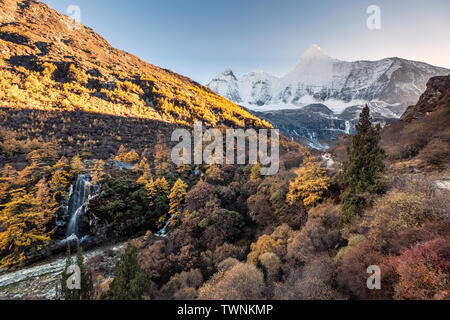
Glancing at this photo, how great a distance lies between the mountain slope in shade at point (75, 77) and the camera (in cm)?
4531

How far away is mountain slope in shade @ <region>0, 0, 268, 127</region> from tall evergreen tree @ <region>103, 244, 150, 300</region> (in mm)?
50209

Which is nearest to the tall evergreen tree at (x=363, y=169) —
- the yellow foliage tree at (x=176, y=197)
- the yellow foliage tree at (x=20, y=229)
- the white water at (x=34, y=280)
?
the yellow foliage tree at (x=176, y=197)

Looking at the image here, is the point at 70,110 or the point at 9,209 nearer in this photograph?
the point at 9,209

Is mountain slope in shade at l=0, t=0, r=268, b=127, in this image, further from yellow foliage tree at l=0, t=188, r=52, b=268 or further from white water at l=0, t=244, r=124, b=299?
white water at l=0, t=244, r=124, b=299

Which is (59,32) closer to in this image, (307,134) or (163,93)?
(163,93)

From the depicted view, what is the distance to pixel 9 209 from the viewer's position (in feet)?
55.1

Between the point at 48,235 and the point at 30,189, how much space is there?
5.65 m

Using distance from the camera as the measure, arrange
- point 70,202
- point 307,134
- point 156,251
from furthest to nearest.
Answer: point 307,134
point 70,202
point 156,251

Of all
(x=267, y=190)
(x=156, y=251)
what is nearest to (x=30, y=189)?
(x=156, y=251)

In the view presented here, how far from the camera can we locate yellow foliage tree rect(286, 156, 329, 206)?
58.7 feet

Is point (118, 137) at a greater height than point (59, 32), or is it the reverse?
point (59, 32)

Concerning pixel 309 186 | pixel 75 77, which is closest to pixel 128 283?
pixel 309 186

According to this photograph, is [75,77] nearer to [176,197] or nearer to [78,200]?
[78,200]

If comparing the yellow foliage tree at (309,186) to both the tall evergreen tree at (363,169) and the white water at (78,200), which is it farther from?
the white water at (78,200)
